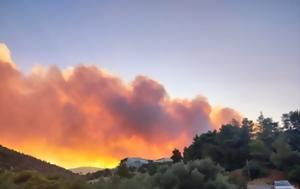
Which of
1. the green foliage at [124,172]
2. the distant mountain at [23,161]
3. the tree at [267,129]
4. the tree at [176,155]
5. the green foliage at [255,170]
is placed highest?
the tree at [267,129]

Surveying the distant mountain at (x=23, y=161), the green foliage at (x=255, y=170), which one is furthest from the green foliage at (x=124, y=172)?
the green foliage at (x=255, y=170)

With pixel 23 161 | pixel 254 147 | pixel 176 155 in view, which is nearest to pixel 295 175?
pixel 254 147

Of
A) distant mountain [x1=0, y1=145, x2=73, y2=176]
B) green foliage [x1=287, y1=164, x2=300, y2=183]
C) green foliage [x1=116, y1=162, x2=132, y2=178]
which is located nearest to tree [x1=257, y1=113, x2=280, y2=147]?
green foliage [x1=287, y1=164, x2=300, y2=183]

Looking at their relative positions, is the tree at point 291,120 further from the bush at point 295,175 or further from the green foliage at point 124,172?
the green foliage at point 124,172

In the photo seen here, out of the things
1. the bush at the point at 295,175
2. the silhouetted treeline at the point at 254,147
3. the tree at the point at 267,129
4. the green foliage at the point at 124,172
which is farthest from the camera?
the tree at the point at 267,129

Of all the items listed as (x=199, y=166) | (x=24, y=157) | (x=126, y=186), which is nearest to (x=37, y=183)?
(x=126, y=186)

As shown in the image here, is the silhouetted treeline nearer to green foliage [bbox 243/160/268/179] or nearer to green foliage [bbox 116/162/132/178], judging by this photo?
green foliage [bbox 243/160/268/179]

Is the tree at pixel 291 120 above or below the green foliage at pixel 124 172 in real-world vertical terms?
above

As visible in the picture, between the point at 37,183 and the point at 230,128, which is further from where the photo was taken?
the point at 230,128

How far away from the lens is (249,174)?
84500 millimetres

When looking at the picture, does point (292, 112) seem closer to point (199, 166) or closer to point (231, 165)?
point (231, 165)

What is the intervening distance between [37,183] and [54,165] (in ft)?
142

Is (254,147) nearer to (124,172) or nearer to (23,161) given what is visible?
(23,161)

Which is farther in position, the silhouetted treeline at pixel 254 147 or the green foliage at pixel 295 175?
the silhouetted treeline at pixel 254 147
